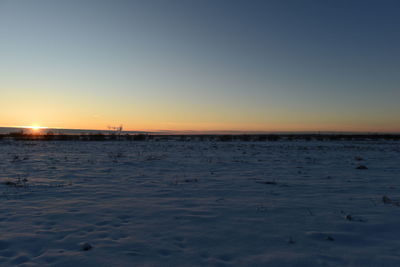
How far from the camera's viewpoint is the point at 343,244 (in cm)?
443

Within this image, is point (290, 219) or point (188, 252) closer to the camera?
point (188, 252)

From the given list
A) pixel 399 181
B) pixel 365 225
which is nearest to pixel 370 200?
pixel 365 225

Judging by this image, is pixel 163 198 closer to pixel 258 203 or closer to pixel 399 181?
pixel 258 203

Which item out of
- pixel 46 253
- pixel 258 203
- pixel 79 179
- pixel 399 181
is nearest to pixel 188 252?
pixel 46 253

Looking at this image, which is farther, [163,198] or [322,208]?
[163,198]

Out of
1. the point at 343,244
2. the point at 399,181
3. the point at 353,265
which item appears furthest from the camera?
the point at 399,181

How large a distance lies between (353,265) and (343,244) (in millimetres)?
734

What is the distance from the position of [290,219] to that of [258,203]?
4.44 ft

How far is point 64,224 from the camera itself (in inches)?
214

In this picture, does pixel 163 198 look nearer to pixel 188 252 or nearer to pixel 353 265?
pixel 188 252

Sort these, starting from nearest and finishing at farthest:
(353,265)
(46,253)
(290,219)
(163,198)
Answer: (353,265) → (46,253) → (290,219) → (163,198)

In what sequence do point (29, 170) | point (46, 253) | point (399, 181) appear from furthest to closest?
point (29, 170) → point (399, 181) → point (46, 253)

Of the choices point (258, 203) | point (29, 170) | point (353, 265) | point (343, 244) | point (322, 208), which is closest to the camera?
point (353, 265)

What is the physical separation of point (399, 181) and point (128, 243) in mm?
10552
